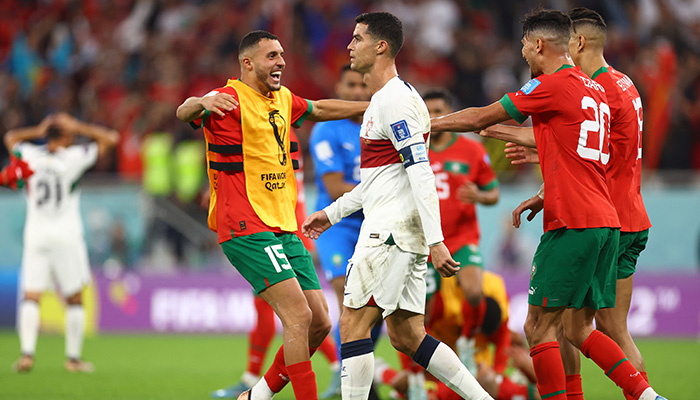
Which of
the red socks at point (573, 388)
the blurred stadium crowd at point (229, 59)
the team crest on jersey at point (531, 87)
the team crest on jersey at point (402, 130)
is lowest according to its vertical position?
the red socks at point (573, 388)

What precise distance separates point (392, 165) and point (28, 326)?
706cm

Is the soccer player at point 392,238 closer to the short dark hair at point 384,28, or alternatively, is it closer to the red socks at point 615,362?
the short dark hair at point 384,28

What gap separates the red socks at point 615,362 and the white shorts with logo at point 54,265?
757 centimetres

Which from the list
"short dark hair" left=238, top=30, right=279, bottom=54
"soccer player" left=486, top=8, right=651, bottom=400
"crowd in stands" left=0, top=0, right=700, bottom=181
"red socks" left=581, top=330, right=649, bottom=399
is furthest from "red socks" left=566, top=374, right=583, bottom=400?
"crowd in stands" left=0, top=0, right=700, bottom=181

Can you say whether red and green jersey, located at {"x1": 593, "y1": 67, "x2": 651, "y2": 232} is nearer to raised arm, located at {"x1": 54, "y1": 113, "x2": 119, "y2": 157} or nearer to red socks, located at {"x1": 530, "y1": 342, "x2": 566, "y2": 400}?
red socks, located at {"x1": 530, "y1": 342, "x2": 566, "y2": 400}

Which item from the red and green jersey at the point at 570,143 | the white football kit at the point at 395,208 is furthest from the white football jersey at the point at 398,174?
the red and green jersey at the point at 570,143

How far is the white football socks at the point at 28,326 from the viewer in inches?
430

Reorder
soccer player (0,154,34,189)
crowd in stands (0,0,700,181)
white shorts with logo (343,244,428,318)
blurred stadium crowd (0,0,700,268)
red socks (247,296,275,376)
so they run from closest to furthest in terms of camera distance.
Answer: white shorts with logo (343,244,428,318)
red socks (247,296,275,376)
soccer player (0,154,34,189)
blurred stadium crowd (0,0,700,268)
crowd in stands (0,0,700,181)

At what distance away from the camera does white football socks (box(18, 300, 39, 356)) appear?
35.8 feet

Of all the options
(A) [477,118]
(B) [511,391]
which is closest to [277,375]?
(B) [511,391]

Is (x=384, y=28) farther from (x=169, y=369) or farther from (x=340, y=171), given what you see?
(x=169, y=369)

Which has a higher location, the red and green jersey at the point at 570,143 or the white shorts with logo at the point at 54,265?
the red and green jersey at the point at 570,143

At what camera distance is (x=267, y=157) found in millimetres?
6387

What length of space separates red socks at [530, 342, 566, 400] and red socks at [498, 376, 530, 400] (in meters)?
1.64
